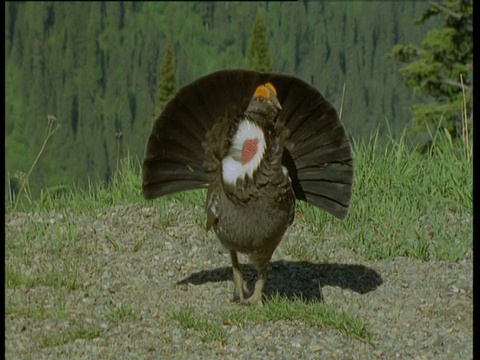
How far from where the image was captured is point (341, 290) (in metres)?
5.88

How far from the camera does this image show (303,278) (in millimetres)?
6094

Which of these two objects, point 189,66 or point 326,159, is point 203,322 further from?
point 189,66

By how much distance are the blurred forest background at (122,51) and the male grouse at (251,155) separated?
64.3m

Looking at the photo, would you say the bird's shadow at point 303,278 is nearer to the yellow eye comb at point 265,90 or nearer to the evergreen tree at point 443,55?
the yellow eye comb at point 265,90

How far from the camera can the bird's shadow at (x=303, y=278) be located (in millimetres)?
5926

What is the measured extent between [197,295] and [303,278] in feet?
2.86

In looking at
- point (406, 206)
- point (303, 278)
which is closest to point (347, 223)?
point (406, 206)

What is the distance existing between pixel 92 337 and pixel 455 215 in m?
3.37

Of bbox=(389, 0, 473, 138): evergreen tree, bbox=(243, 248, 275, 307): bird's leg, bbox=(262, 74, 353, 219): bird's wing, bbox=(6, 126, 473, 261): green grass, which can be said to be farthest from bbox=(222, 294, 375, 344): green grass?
bbox=(389, 0, 473, 138): evergreen tree

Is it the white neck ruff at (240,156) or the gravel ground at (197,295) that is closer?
the gravel ground at (197,295)

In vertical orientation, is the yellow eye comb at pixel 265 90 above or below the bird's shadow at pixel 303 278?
above

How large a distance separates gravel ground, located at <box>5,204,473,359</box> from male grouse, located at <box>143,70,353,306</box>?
50cm

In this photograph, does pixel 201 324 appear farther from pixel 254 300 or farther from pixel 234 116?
pixel 234 116

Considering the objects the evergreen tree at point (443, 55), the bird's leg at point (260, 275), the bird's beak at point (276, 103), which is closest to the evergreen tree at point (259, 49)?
the evergreen tree at point (443, 55)
